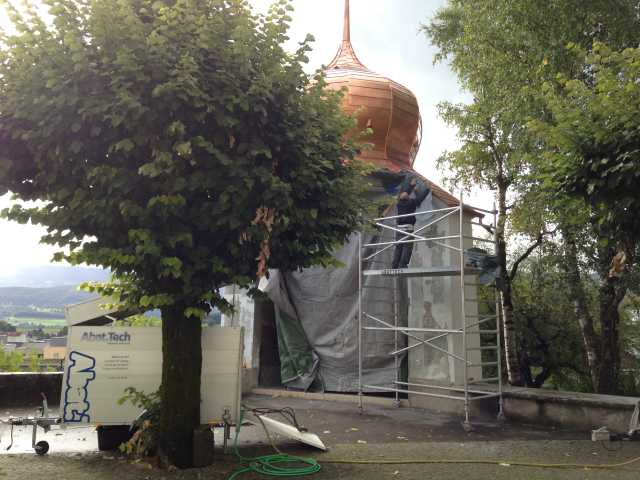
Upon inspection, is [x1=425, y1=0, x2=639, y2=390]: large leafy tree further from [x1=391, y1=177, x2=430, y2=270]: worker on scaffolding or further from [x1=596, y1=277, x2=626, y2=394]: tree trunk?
[x1=391, y1=177, x2=430, y2=270]: worker on scaffolding

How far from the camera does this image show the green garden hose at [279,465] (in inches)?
233

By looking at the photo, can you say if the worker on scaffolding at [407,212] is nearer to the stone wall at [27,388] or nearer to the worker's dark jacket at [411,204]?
the worker's dark jacket at [411,204]

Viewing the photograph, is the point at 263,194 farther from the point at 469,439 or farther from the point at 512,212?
the point at 512,212

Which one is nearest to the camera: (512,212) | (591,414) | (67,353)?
(67,353)

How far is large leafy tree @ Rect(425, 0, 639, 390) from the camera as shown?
1127cm

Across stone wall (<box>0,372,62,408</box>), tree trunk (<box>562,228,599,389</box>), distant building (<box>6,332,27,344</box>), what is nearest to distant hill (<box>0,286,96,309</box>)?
distant building (<box>6,332,27,344</box>)

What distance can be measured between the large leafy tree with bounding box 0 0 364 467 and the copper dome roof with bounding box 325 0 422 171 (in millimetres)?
7486

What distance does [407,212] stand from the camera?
1122cm

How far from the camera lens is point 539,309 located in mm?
17375

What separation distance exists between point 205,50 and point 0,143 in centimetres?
234

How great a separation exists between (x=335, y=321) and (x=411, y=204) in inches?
123

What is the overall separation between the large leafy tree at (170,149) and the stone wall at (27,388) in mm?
5875

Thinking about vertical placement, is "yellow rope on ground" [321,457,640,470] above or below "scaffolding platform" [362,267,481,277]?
below

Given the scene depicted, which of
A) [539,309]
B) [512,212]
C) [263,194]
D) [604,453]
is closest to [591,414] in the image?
[604,453]
